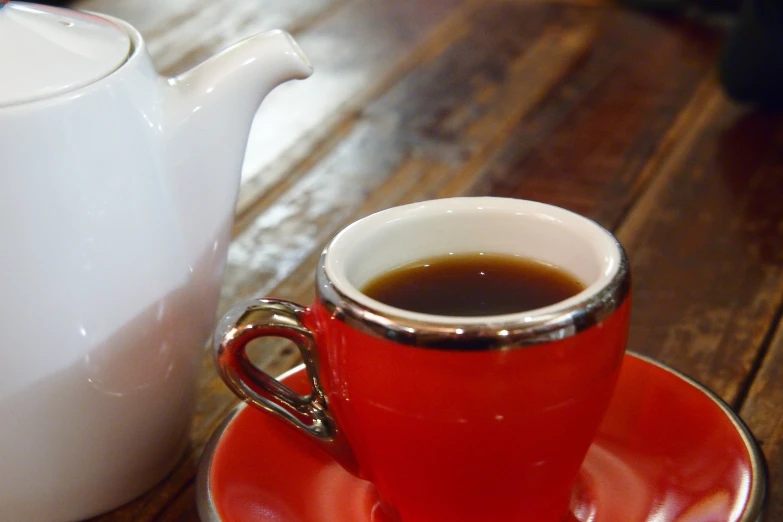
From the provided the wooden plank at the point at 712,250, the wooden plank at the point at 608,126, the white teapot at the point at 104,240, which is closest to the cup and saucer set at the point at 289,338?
the white teapot at the point at 104,240

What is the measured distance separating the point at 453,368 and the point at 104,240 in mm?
178

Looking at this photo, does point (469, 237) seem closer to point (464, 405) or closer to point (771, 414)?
point (464, 405)

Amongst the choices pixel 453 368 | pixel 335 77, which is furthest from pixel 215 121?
pixel 335 77

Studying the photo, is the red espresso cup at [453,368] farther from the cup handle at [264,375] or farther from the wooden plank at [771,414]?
the wooden plank at [771,414]

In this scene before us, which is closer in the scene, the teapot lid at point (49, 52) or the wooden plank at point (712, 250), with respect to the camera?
the teapot lid at point (49, 52)

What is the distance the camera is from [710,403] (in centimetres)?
47

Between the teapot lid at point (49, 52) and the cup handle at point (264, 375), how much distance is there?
0.13 meters

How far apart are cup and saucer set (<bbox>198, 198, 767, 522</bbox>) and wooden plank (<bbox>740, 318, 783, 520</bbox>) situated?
6 cm

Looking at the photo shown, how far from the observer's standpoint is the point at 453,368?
375 millimetres

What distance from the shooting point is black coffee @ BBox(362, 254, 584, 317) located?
17.5 inches

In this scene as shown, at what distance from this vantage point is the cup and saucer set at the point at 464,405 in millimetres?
379

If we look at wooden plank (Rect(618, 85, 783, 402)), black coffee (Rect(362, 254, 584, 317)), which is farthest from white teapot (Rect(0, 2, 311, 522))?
wooden plank (Rect(618, 85, 783, 402))

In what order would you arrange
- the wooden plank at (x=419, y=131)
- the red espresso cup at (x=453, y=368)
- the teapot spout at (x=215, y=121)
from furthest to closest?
the wooden plank at (x=419, y=131), the teapot spout at (x=215, y=121), the red espresso cup at (x=453, y=368)

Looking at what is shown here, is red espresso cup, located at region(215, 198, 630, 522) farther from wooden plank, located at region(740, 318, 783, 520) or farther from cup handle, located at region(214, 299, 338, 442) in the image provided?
wooden plank, located at region(740, 318, 783, 520)
